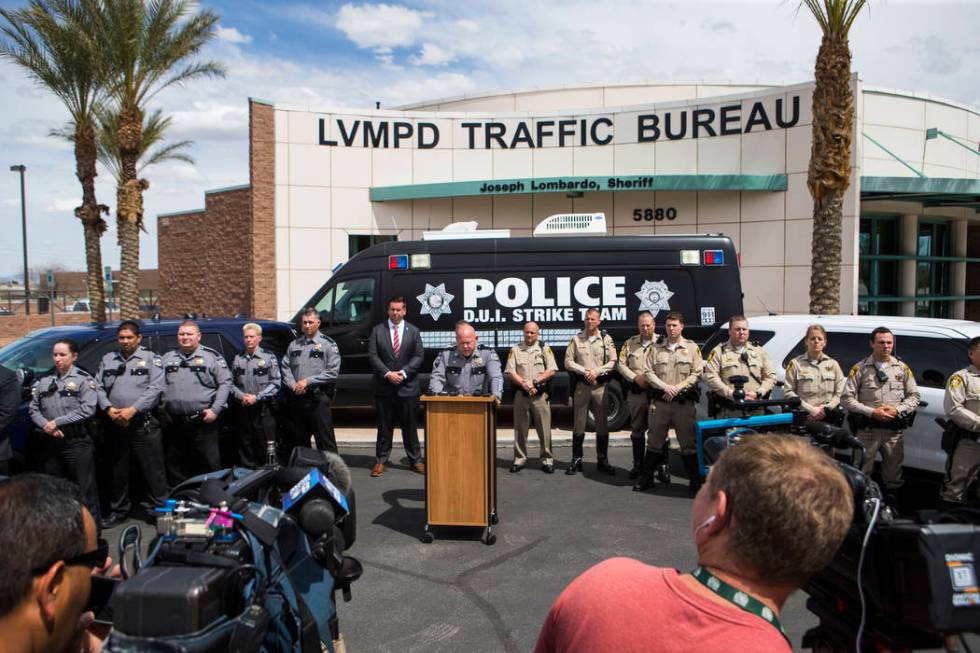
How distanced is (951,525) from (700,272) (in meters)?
9.11

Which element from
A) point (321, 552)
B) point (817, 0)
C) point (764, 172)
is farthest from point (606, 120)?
point (321, 552)

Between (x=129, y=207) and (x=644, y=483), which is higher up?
(x=129, y=207)

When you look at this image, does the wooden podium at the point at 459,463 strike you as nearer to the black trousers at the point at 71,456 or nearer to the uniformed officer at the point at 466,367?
the uniformed officer at the point at 466,367

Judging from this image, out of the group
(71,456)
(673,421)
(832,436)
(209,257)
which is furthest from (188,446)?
(209,257)

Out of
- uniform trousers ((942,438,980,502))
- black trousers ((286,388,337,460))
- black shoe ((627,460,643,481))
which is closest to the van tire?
black shoe ((627,460,643,481))

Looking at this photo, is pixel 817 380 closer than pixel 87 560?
No

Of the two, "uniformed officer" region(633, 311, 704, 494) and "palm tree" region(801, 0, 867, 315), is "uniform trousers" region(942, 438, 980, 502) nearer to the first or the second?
"uniformed officer" region(633, 311, 704, 494)

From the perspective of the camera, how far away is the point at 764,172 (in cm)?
1628

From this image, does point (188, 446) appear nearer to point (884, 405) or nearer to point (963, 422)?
point (884, 405)

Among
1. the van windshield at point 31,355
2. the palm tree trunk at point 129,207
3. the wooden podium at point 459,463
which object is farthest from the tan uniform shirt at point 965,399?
the palm tree trunk at point 129,207

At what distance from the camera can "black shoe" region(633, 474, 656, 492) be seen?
299 inches

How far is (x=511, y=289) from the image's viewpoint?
Result: 10844 millimetres

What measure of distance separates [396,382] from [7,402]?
3724mm

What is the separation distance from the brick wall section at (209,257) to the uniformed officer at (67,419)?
48.7 feet
